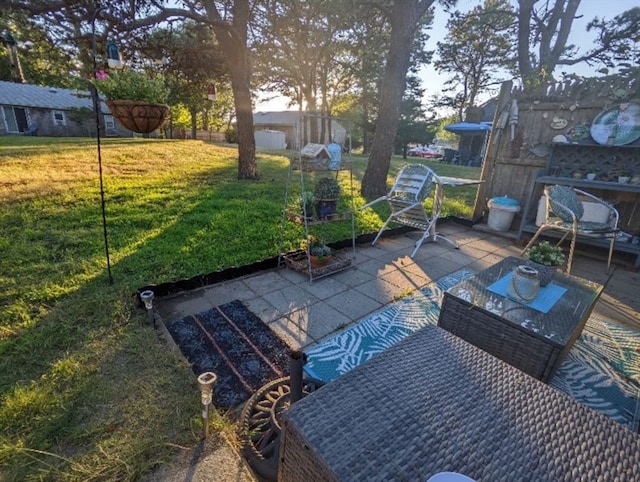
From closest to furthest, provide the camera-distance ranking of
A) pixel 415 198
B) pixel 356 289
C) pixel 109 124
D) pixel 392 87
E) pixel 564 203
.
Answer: pixel 356 289
pixel 564 203
pixel 415 198
pixel 392 87
pixel 109 124

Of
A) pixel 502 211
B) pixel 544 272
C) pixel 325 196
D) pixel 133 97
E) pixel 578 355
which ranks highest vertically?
pixel 133 97

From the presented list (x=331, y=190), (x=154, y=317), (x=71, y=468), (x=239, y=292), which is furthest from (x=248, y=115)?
(x=71, y=468)

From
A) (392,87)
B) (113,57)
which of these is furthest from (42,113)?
(113,57)

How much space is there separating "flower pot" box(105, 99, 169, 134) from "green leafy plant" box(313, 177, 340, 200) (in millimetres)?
1395

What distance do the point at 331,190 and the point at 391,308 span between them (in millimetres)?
1227

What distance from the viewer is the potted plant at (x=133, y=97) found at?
6.61ft

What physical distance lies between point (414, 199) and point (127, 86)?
120 inches

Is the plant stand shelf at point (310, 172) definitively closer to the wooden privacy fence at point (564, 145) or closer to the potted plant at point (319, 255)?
the potted plant at point (319, 255)

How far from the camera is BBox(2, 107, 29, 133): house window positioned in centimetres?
1489

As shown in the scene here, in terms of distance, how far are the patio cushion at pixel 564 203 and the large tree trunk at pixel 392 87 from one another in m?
3.12

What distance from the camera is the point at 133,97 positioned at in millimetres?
2057

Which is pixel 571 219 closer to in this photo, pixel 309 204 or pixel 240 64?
pixel 309 204

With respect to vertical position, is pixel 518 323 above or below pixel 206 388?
above

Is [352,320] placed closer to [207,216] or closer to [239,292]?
[239,292]
